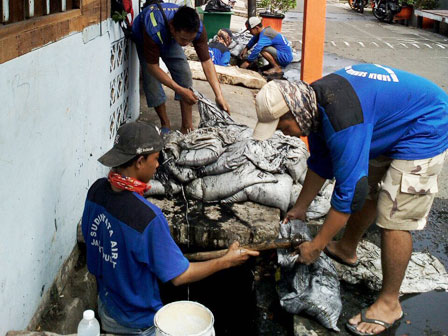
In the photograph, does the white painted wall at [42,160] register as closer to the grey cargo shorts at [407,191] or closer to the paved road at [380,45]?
the grey cargo shorts at [407,191]

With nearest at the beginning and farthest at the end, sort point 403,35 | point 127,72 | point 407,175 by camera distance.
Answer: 1. point 407,175
2. point 127,72
3. point 403,35

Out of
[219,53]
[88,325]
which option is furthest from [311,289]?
[219,53]

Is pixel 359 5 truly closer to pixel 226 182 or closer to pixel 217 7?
pixel 217 7

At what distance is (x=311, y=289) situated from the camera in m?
3.24

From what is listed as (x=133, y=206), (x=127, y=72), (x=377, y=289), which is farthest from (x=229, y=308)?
(x=127, y=72)

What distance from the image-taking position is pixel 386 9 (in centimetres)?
2141

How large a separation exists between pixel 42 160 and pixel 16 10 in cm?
78

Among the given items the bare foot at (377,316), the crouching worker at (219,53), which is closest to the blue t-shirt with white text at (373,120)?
the bare foot at (377,316)

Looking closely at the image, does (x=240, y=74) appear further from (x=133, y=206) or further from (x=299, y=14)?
(x=299, y=14)

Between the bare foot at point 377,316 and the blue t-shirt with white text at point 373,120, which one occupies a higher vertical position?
the blue t-shirt with white text at point 373,120

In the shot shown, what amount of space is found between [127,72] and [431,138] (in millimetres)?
3413

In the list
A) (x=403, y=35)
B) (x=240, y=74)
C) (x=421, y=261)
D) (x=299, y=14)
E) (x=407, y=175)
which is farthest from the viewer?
(x=299, y=14)

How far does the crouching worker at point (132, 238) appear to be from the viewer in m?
2.27

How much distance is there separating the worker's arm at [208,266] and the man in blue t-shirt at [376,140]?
540 millimetres
